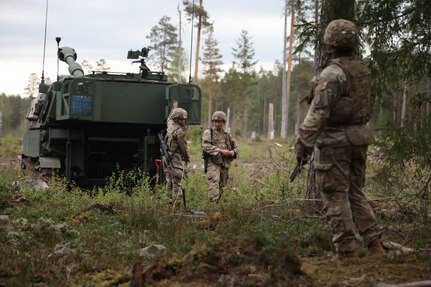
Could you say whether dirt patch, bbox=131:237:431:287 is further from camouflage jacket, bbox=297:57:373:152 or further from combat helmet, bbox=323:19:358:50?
combat helmet, bbox=323:19:358:50

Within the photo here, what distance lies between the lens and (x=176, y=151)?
11.1m

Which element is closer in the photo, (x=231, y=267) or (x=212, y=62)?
(x=231, y=267)

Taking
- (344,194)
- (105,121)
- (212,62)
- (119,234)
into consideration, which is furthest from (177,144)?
(212,62)

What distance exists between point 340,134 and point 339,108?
0.76 feet

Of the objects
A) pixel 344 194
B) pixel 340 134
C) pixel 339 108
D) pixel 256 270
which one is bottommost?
pixel 256 270

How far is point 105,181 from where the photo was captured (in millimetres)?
13547

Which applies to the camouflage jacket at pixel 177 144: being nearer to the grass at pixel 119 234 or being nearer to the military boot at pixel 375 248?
the grass at pixel 119 234

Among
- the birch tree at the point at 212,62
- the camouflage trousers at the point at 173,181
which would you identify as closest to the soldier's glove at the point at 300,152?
the camouflage trousers at the point at 173,181

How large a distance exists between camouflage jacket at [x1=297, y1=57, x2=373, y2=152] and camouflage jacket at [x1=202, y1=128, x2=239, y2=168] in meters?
5.12

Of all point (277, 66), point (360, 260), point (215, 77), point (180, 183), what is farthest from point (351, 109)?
point (277, 66)

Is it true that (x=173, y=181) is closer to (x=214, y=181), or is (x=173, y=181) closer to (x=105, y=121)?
(x=214, y=181)

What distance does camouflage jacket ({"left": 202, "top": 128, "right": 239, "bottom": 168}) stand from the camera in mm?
10992

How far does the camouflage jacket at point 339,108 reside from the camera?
5703 millimetres

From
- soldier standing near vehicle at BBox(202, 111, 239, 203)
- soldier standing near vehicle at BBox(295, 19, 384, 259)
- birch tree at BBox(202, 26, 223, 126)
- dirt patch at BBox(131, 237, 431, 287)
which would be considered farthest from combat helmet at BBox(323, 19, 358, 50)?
birch tree at BBox(202, 26, 223, 126)
